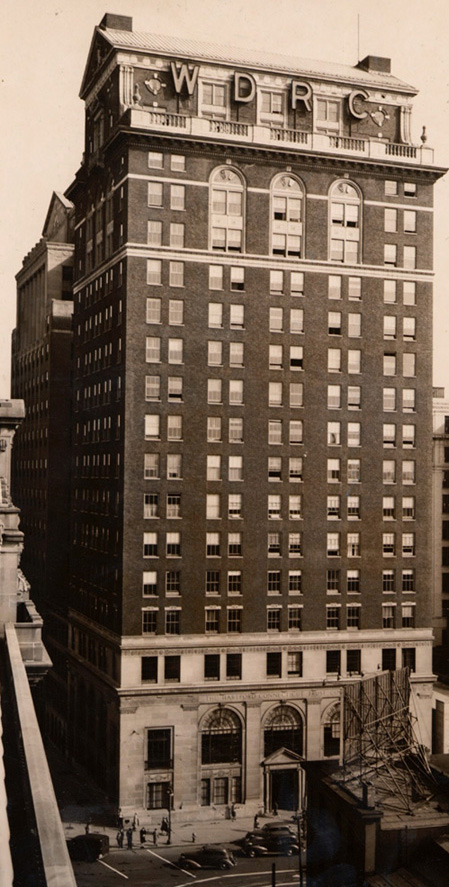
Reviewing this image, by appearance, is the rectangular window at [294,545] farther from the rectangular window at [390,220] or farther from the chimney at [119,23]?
the chimney at [119,23]

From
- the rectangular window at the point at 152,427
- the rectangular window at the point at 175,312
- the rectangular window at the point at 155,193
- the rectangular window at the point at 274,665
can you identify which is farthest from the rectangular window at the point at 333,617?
the rectangular window at the point at 155,193

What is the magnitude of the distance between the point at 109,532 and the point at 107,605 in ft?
20.1

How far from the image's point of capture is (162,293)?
3115 inches

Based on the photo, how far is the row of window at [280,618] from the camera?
77938mm

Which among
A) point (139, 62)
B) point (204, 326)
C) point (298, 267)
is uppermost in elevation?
Answer: point (139, 62)

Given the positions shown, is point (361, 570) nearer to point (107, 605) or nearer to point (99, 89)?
point (107, 605)

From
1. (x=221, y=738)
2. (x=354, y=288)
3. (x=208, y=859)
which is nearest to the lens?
(x=208, y=859)

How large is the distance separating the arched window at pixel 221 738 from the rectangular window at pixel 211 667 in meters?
2.58

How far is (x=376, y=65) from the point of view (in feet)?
296

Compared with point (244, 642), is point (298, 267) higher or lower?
higher

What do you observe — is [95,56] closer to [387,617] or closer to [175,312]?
[175,312]

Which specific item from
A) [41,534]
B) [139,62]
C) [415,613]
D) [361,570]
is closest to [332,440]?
[361,570]

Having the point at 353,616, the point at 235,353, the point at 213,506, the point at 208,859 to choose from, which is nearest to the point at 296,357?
the point at 235,353

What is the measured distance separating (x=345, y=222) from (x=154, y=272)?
698 inches
